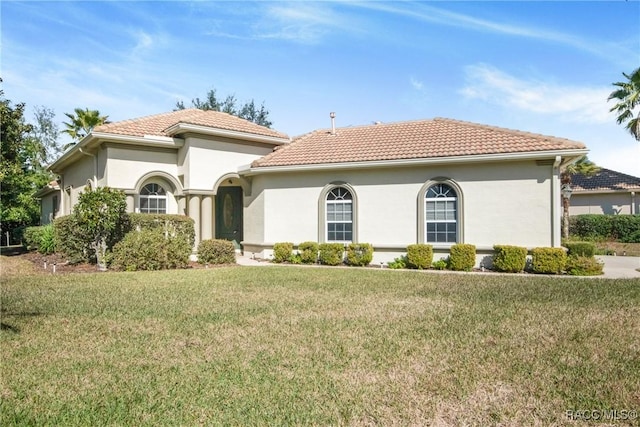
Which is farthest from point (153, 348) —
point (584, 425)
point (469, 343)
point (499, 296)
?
point (499, 296)

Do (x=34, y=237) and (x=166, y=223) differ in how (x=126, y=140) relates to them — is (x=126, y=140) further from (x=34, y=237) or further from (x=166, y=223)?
→ (x=34, y=237)

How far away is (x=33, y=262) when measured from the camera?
16578mm

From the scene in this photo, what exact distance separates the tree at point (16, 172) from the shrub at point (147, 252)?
25.4 ft

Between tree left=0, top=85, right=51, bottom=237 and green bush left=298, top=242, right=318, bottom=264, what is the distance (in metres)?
12.7

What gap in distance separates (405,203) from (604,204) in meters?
21.5

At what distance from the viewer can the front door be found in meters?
19.9

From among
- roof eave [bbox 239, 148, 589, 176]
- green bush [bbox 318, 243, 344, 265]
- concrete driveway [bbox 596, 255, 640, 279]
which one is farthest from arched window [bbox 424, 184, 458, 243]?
concrete driveway [bbox 596, 255, 640, 279]

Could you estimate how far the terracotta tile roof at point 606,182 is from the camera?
29.0 m

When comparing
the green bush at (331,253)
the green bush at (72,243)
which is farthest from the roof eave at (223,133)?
the green bush at (331,253)

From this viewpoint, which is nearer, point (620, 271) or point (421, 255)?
point (620, 271)

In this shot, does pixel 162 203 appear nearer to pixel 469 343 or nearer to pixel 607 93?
pixel 469 343

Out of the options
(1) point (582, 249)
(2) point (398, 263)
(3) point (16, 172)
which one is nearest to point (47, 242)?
(3) point (16, 172)

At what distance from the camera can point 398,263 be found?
616 inches

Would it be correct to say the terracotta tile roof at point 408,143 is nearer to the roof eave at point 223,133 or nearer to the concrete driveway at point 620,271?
the roof eave at point 223,133
